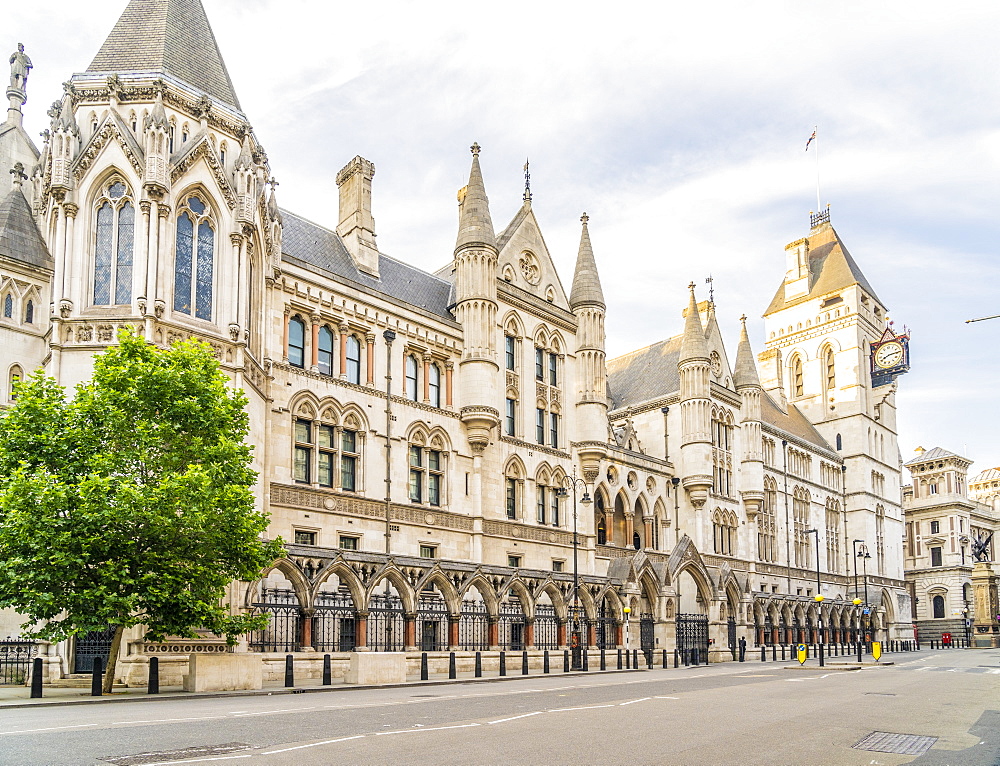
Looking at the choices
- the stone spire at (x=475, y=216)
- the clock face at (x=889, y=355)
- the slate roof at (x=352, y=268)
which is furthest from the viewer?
the clock face at (x=889, y=355)

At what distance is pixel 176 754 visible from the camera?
11.0 meters

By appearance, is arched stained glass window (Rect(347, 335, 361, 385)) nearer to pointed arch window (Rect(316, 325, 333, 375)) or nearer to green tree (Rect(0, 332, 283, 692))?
pointed arch window (Rect(316, 325, 333, 375))

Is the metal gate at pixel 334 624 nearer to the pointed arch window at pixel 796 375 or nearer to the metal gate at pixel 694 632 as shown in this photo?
the metal gate at pixel 694 632

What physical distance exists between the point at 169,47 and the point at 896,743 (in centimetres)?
2937

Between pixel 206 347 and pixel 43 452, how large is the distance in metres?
4.85

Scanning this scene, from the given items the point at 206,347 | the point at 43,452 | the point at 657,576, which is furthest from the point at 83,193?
the point at 657,576

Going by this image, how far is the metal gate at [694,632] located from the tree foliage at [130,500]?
27899mm

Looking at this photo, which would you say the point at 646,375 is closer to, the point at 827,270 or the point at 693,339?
the point at 693,339

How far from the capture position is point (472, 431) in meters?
40.8

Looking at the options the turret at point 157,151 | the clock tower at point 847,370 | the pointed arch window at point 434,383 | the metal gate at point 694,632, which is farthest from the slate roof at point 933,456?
the turret at point 157,151

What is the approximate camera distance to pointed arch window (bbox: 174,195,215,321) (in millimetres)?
29625

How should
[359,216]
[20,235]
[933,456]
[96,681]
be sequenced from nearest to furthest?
[96,681], [20,235], [359,216], [933,456]

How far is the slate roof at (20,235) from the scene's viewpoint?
103 feet

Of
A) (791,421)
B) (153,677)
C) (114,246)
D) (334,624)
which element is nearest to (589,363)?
(334,624)
